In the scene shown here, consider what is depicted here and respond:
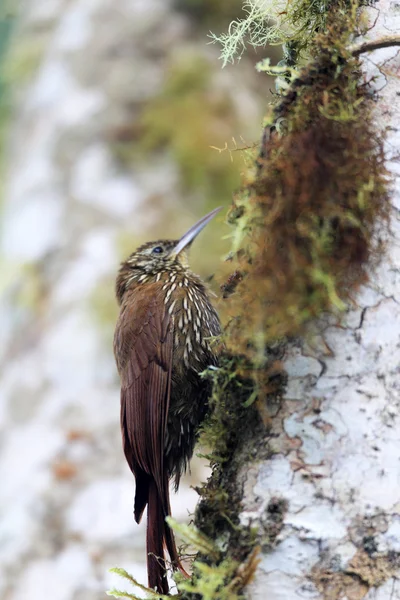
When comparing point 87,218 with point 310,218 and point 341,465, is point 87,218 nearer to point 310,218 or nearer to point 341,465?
point 310,218

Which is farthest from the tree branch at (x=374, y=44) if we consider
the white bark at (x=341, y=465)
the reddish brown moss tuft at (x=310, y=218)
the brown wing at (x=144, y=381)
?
the brown wing at (x=144, y=381)

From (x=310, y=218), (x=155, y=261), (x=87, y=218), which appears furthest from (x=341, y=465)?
(x=87, y=218)

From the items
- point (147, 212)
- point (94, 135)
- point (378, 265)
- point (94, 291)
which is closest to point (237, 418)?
point (378, 265)

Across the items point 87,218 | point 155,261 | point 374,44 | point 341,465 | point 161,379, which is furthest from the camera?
point 87,218

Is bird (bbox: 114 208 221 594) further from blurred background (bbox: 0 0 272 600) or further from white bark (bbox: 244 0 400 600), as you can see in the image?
white bark (bbox: 244 0 400 600)

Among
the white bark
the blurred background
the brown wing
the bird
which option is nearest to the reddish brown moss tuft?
the white bark
